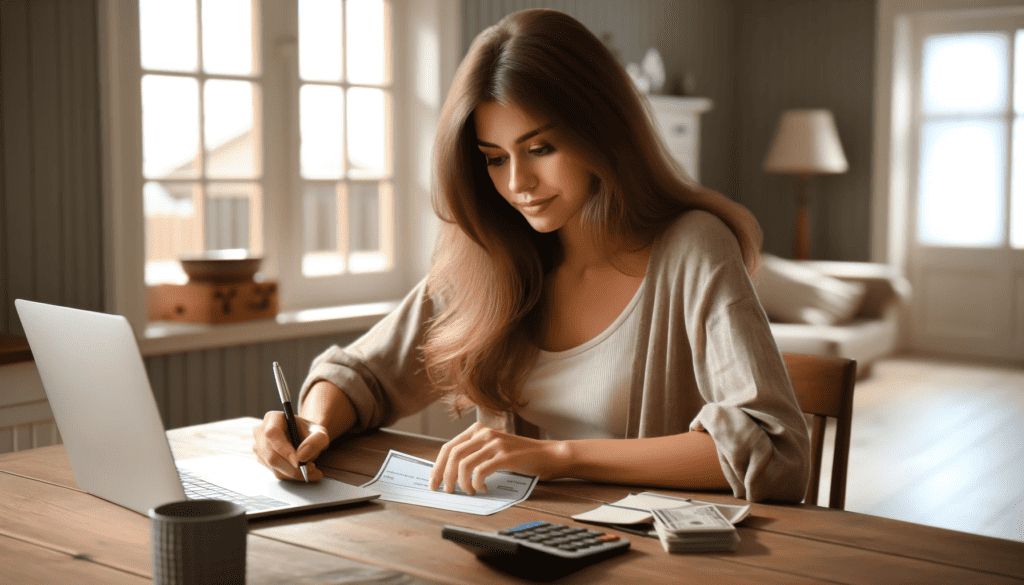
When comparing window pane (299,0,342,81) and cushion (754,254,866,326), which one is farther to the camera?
cushion (754,254,866,326)

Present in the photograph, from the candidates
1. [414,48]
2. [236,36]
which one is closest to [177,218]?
[236,36]

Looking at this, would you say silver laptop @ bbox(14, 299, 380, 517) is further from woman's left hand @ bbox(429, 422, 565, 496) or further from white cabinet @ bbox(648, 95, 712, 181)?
white cabinet @ bbox(648, 95, 712, 181)

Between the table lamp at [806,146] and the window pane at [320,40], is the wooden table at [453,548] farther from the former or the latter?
the table lamp at [806,146]

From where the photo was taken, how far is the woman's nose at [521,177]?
1.59 m

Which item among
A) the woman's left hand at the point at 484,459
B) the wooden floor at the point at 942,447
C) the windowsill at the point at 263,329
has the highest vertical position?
the woman's left hand at the point at 484,459

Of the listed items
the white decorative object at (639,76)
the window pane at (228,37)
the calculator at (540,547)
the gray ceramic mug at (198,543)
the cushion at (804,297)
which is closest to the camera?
the gray ceramic mug at (198,543)

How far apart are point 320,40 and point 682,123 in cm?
293

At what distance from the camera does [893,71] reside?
6383mm

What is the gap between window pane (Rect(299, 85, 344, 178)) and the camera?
372 cm

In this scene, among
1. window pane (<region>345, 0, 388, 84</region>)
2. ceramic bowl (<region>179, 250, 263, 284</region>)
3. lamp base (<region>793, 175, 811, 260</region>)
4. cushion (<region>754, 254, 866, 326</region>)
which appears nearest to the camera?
ceramic bowl (<region>179, 250, 263, 284</region>)

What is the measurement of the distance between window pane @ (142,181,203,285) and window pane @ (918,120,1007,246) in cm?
498

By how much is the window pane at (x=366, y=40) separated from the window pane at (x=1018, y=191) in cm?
425

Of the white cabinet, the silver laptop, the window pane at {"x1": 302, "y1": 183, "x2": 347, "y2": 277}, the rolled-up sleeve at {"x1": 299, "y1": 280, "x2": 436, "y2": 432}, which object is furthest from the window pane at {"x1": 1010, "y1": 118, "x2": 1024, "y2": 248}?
the silver laptop

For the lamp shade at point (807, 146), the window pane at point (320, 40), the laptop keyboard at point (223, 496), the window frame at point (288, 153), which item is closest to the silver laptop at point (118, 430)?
the laptop keyboard at point (223, 496)
